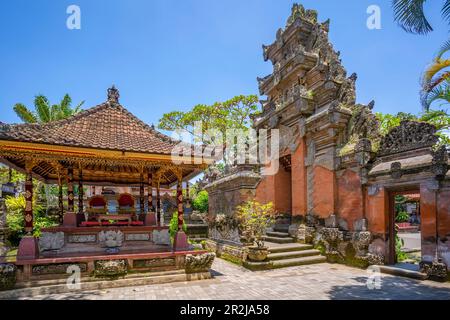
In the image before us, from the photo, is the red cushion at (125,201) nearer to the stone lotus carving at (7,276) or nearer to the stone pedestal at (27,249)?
the stone pedestal at (27,249)

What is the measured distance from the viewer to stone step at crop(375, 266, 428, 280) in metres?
8.01

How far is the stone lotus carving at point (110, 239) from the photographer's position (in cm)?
873

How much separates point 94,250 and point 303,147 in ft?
30.7

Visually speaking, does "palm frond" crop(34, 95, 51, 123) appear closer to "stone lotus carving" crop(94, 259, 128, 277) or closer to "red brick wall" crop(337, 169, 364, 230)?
"stone lotus carving" crop(94, 259, 128, 277)

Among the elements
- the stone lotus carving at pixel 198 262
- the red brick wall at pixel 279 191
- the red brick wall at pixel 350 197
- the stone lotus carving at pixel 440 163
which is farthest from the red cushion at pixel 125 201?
the stone lotus carving at pixel 440 163

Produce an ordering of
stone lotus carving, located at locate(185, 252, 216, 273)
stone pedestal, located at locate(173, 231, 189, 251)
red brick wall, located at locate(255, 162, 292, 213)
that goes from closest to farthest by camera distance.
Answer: stone lotus carving, located at locate(185, 252, 216, 273), stone pedestal, located at locate(173, 231, 189, 251), red brick wall, located at locate(255, 162, 292, 213)

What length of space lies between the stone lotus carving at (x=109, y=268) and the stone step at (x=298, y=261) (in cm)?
511

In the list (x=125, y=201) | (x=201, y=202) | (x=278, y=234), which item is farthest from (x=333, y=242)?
(x=201, y=202)

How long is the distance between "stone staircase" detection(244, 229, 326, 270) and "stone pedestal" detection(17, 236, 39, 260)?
6.43 m

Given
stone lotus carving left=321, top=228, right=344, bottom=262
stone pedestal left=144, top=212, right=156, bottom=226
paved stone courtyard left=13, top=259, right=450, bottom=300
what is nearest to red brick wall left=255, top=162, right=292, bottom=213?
stone lotus carving left=321, top=228, right=344, bottom=262

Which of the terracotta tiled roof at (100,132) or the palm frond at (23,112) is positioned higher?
the palm frond at (23,112)

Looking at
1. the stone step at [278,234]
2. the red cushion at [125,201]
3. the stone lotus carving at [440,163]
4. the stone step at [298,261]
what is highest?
the stone lotus carving at [440,163]
